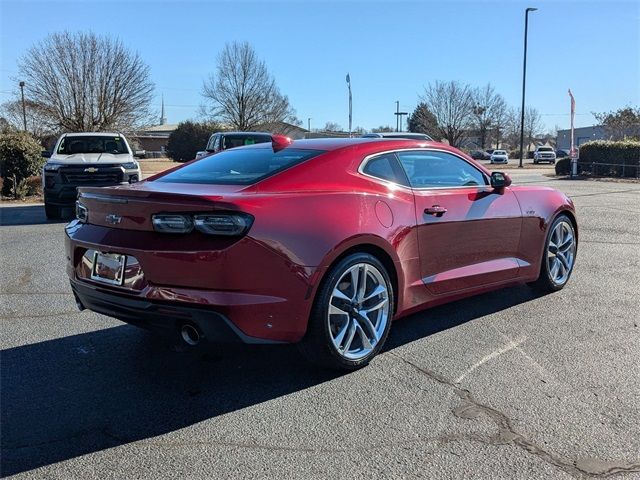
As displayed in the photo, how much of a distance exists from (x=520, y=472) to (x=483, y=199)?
270 cm

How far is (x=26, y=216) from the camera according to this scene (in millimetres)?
12766

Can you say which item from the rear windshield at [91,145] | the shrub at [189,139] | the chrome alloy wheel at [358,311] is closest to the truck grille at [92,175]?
the rear windshield at [91,145]

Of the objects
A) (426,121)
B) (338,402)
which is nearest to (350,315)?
(338,402)

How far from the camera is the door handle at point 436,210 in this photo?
14.3 feet

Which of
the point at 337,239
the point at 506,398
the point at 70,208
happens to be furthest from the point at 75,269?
the point at 70,208

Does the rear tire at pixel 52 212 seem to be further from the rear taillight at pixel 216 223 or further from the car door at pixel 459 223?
the rear taillight at pixel 216 223

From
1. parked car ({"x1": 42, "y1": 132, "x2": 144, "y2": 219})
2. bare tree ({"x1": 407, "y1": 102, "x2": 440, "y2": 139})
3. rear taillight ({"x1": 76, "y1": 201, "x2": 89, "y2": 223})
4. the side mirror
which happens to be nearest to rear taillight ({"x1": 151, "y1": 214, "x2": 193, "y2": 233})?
rear taillight ({"x1": 76, "y1": 201, "x2": 89, "y2": 223})

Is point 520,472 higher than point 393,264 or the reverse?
the reverse

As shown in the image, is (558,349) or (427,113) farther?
(427,113)

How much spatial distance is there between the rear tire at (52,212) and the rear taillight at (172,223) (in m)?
9.57

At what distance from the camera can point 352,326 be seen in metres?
3.82

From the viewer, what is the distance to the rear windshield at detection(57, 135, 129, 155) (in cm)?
1296

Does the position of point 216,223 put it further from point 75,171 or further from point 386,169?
point 75,171

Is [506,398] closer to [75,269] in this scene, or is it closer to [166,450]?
[166,450]
